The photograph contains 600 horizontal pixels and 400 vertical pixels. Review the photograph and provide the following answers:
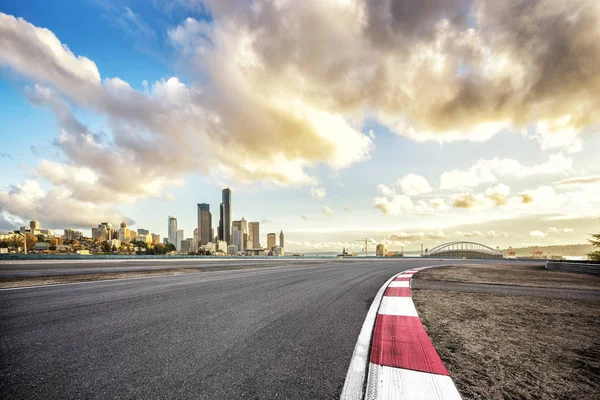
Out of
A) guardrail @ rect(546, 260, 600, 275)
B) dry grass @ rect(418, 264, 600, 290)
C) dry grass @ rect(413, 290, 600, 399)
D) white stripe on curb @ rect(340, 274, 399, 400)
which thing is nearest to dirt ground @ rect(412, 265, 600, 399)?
dry grass @ rect(413, 290, 600, 399)

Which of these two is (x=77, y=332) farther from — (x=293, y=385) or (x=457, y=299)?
(x=457, y=299)

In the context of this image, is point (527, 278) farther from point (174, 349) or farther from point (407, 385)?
point (174, 349)

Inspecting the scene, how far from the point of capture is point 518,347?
8.77 ft

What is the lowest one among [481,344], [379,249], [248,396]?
[379,249]

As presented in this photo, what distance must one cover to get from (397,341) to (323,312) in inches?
58.8

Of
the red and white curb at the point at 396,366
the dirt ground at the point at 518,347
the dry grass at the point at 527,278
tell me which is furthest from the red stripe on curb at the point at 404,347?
the dry grass at the point at 527,278

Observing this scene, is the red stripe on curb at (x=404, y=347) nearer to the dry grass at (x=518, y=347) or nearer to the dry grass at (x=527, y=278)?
the dry grass at (x=518, y=347)

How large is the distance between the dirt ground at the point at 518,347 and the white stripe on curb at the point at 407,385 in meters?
0.12

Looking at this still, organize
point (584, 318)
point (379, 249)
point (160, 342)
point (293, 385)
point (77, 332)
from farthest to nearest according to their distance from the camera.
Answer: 1. point (379, 249)
2. point (584, 318)
3. point (77, 332)
4. point (160, 342)
5. point (293, 385)

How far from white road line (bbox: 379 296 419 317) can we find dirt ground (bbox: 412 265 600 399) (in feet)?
0.58

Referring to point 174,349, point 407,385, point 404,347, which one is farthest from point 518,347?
point 174,349

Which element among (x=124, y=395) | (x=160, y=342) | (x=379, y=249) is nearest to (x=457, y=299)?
(x=160, y=342)

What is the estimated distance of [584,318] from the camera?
3.88 m

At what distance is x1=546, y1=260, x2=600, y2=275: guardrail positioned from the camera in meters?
13.9
